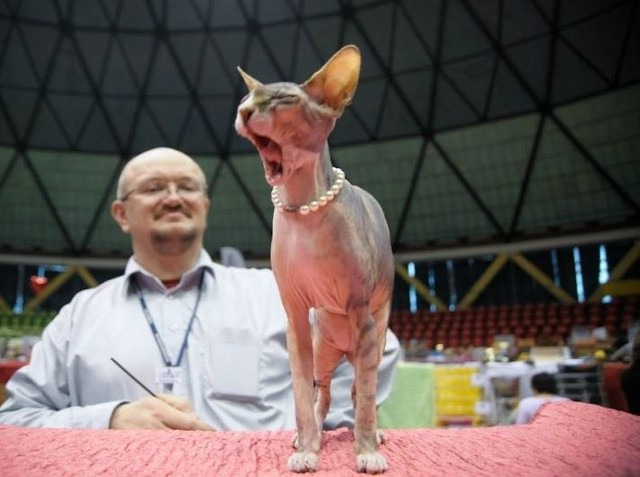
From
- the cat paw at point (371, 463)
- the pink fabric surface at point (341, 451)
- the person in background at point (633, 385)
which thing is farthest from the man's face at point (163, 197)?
the person in background at point (633, 385)

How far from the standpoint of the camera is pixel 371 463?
3.79 ft

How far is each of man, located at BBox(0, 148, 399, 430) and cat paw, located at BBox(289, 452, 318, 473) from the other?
0.89 metres

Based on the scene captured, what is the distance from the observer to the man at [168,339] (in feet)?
7.59

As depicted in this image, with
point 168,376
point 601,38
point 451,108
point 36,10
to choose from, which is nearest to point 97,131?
point 36,10

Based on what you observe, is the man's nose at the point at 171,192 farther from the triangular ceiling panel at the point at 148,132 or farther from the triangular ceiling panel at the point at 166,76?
the triangular ceiling panel at the point at 148,132

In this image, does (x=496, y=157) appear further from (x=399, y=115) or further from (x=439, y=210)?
(x=399, y=115)

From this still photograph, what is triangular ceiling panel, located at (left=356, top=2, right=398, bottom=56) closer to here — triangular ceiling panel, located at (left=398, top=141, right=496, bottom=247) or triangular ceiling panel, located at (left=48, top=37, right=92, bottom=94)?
triangular ceiling panel, located at (left=398, top=141, right=496, bottom=247)

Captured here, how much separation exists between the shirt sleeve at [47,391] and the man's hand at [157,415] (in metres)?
0.07

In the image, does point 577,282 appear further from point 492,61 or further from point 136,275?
point 136,275

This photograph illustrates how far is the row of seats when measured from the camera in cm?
1480

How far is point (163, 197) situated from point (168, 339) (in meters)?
0.60

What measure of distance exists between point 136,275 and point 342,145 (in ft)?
47.9

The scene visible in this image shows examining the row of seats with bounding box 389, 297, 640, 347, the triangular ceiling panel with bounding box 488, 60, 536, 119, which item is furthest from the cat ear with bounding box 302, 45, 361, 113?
the triangular ceiling panel with bounding box 488, 60, 536, 119

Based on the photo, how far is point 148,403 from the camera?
190 cm
